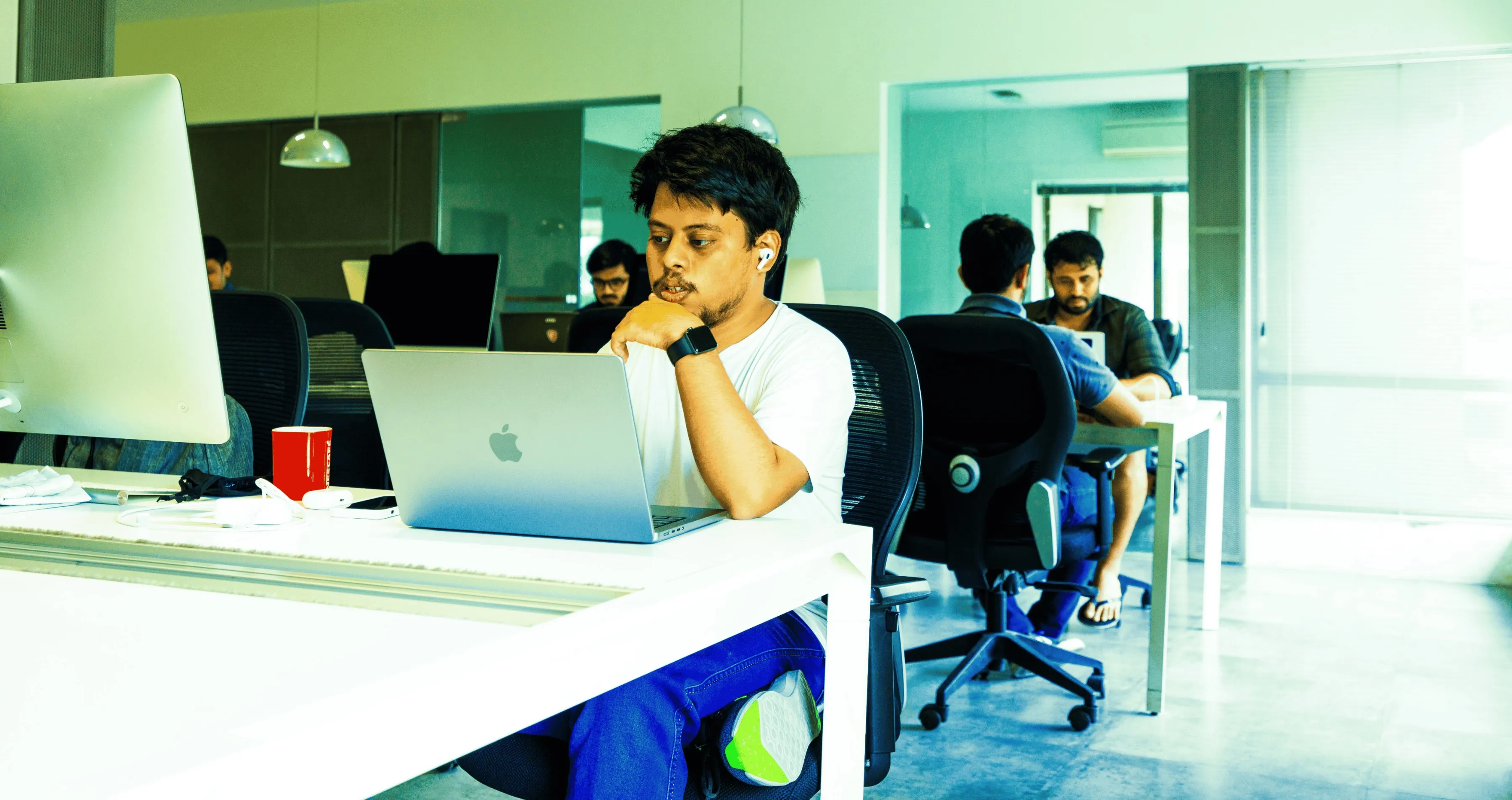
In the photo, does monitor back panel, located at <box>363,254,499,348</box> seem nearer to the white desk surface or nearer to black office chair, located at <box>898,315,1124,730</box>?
black office chair, located at <box>898,315,1124,730</box>

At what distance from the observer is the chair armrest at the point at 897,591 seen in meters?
1.46

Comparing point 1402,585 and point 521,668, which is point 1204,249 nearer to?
point 1402,585

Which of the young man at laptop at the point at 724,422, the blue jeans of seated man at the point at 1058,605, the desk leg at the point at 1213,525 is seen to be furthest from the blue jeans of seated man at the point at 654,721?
the desk leg at the point at 1213,525

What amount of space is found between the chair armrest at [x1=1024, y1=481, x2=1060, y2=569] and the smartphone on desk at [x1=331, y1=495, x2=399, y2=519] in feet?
5.43

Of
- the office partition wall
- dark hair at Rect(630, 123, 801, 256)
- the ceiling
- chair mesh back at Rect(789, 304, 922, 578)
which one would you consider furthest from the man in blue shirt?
the office partition wall

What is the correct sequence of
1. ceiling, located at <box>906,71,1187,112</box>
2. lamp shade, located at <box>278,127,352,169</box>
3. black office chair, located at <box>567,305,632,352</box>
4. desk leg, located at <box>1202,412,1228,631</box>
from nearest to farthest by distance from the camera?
black office chair, located at <box>567,305,632,352</box> → desk leg, located at <box>1202,412,1228,631</box> → ceiling, located at <box>906,71,1187,112</box> → lamp shade, located at <box>278,127,352,169</box>

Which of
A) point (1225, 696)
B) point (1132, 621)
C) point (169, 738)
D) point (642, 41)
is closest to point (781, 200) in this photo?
point (169, 738)

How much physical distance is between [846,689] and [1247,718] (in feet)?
6.69

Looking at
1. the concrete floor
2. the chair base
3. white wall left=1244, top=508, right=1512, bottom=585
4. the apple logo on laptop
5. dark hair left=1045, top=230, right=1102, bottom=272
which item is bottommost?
the concrete floor

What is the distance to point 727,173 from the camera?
5.49 feet

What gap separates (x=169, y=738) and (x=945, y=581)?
13.7 feet

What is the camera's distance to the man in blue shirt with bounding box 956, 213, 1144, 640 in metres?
2.99

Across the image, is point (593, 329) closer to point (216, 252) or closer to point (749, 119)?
point (749, 119)

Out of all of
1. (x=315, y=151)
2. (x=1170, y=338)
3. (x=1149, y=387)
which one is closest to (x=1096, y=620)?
(x=1149, y=387)
